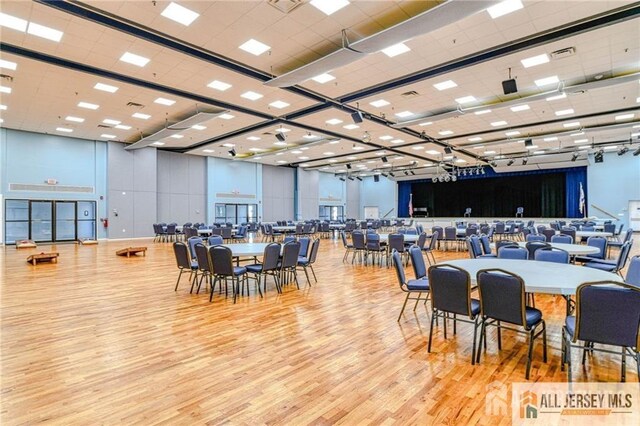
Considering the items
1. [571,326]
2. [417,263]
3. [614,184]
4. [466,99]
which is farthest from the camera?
[614,184]

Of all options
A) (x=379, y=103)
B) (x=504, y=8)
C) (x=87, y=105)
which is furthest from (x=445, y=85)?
(x=87, y=105)

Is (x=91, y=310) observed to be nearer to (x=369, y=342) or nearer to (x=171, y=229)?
(x=369, y=342)

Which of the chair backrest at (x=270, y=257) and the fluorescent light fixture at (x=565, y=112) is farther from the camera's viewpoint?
the fluorescent light fixture at (x=565, y=112)

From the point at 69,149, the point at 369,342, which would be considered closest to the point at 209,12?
the point at 369,342

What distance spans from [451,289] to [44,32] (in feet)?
28.3

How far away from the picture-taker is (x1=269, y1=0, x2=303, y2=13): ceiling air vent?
5.69 meters

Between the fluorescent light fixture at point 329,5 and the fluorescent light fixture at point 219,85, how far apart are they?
434 cm

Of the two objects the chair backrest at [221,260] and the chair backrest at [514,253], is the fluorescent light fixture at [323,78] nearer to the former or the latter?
the chair backrest at [221,260]

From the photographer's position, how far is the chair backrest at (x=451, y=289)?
3.28 meters

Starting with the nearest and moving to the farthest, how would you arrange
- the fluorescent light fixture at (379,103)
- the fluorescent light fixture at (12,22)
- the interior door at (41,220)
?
the fluorescent light fixture at (12,22), the fluorescent light fixture at (379,103), the interior door at (41,220)

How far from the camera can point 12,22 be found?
6457 millimetres

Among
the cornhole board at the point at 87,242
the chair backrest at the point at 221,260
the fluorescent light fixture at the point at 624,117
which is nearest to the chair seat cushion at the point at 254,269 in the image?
the chair backrest at the point at 221,260

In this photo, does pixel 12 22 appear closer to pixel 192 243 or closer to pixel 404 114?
pixel 192 243

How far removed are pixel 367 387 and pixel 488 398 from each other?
91 cm
